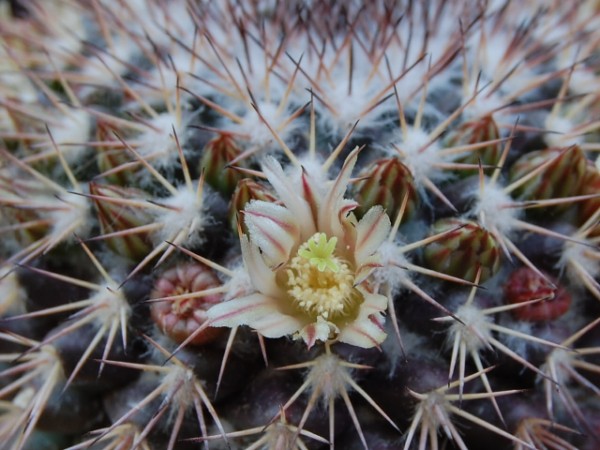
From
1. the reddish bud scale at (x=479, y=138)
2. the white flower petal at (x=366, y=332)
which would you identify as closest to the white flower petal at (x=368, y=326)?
the white flower petal at (x=366, y=332)

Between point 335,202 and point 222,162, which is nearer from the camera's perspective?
point 335,202

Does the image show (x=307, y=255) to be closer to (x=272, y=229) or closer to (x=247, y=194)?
(x=272, y=229)

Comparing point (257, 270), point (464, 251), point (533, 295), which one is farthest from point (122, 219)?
point (533, 295)

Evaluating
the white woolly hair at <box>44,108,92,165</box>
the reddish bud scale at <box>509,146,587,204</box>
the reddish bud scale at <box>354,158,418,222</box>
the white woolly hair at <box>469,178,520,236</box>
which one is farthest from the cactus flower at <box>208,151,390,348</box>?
the white woolly hair at <box>44,108,92,165</box>

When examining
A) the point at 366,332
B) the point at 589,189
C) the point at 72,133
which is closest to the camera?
the point at 366,332

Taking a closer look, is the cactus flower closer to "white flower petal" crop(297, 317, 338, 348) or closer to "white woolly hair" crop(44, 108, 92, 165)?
"white flower petal" crop(297, 317, 338, 348)

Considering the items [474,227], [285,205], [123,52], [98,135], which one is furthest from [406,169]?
[123,52]
